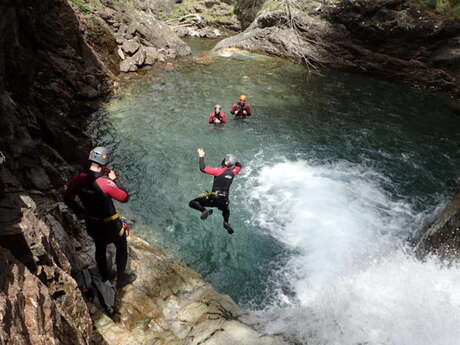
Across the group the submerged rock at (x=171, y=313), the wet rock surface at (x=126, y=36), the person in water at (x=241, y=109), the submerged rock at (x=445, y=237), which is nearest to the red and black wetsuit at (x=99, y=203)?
the submerged rock at (x=171, y=313)

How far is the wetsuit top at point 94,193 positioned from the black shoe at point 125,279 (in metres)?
1.50

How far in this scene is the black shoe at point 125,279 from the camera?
6371 millimetres

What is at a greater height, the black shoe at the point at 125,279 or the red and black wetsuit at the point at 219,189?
the red and black wetsuit at the point at 219,189

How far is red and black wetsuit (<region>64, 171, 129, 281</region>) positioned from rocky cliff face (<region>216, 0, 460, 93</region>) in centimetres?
1739

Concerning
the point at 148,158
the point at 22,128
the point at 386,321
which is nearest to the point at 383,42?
the point at 148,158

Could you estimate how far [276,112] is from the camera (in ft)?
Result: 56.4

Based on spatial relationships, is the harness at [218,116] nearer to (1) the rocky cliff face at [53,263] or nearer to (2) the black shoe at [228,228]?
(1) the rocky cliff face at [53,263]

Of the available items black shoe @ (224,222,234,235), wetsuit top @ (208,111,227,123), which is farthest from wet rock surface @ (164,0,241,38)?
black shoe @ (224,222,234,235)

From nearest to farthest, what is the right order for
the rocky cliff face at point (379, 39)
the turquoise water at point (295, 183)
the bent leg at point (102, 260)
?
the bent leg at point (102, 260) → the turquoise water at point (295, 183) → the rocky cliff face at point (379, 39)

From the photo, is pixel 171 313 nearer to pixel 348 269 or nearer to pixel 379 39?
→ pixel 348 269

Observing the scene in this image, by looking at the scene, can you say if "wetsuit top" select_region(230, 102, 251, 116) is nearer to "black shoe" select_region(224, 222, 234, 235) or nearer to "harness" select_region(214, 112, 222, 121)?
"harness" select_region(214, 112, 222, 121)

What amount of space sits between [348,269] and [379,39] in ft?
69.0

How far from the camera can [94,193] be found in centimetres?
545

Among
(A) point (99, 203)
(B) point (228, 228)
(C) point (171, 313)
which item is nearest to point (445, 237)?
(B) point (228, 228)
